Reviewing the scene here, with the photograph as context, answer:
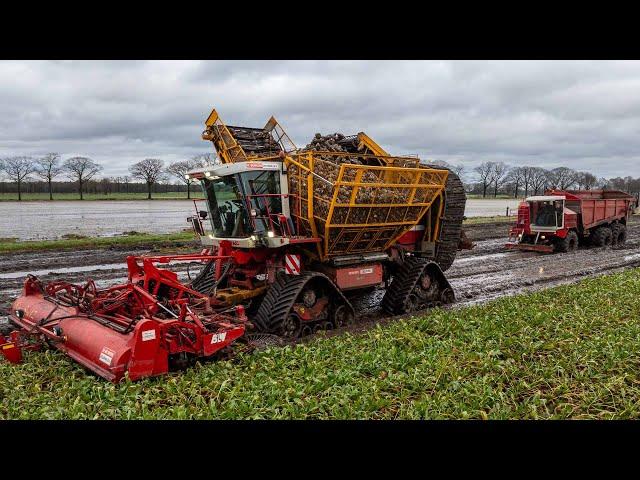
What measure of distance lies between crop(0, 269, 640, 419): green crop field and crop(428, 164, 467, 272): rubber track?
12.6 ft

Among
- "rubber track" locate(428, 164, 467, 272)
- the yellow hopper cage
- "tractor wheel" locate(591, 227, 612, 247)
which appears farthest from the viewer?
"tractor wheel" locate(591, 227, 612, 247)

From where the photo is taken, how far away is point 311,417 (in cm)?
526

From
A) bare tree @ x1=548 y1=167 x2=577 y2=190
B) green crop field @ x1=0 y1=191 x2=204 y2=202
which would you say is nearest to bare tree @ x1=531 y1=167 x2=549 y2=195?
bare tree @ x1=548 y1=167 x2=577 y2=190

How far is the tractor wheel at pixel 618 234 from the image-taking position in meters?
24.9

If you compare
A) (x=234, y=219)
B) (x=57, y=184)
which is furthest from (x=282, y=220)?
(x=57, y=184)

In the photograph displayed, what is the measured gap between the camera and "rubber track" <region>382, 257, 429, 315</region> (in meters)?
10.9

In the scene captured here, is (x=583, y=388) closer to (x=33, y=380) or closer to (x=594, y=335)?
(x=594, y=335)

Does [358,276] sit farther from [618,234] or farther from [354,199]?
[618,234]

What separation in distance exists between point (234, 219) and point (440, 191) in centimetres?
439

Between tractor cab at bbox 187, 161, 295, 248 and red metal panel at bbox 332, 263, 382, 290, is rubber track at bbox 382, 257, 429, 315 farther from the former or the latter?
tractor cab at bbox 187, 161, 295, 248

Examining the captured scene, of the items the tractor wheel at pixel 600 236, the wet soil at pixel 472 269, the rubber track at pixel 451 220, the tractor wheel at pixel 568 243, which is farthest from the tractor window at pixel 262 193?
the tractor wheel at pixel 600 236

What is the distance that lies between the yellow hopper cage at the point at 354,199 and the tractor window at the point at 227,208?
95cm

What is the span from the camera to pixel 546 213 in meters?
22.5

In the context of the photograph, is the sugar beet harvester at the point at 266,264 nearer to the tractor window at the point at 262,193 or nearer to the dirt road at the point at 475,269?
the tractor window at the point at 262,193
